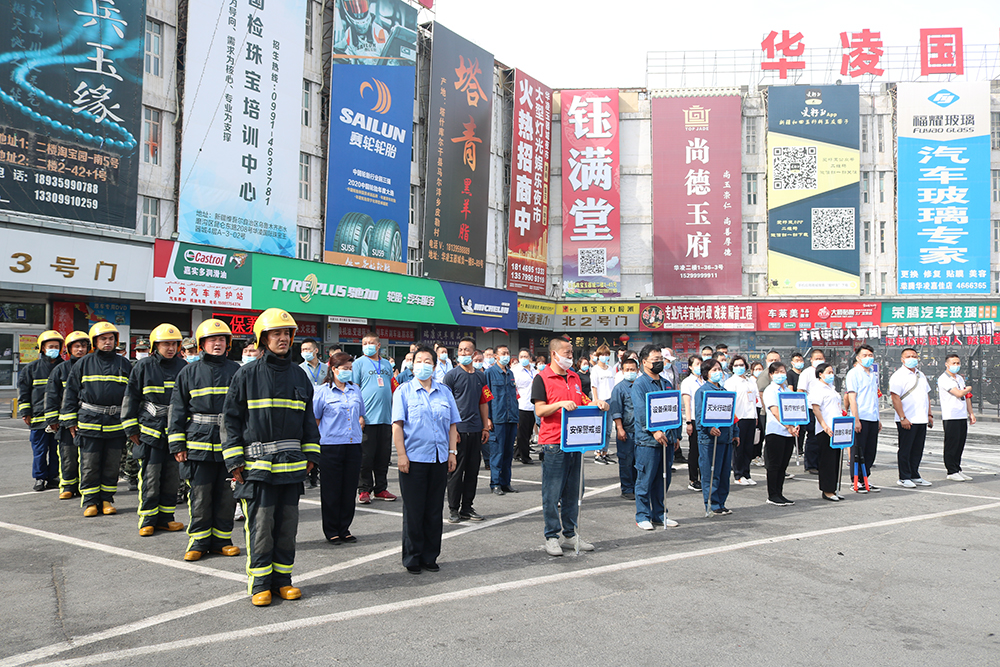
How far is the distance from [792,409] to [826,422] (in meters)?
0.70

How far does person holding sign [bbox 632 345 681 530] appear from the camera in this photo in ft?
24.6

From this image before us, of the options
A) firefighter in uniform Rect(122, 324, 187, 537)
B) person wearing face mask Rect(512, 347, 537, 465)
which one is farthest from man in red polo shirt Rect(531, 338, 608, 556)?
person wearing face mask Rect(512, 347, 537, 465)

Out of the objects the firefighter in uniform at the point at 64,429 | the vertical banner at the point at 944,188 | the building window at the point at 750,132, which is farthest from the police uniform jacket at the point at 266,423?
the vertical banner at the point at 944,188

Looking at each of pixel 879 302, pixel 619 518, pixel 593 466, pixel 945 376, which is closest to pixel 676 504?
pixel 619 518

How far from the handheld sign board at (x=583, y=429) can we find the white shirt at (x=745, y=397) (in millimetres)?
3691

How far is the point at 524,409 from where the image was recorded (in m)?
12.8

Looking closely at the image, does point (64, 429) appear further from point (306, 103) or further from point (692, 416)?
point (306, 103)

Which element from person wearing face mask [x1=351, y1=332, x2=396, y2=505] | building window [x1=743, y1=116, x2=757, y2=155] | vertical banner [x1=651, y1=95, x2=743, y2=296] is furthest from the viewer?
building window [x1=743, y1=116, x2=757, y2=155]

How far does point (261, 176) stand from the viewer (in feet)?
74.6

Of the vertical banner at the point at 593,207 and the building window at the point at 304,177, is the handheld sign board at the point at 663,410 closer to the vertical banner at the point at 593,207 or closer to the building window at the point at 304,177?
the building window at the point at 304,177

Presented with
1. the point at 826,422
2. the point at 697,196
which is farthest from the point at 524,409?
the point at 697,196

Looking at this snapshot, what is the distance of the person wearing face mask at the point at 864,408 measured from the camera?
9.91 m

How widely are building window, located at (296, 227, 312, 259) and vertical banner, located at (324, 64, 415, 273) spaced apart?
54.0 inches

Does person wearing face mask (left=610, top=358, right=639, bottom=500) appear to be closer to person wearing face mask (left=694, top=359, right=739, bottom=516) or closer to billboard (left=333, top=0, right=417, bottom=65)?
person wearing face mask (left=694, top=359, right=739, bottom=516)
